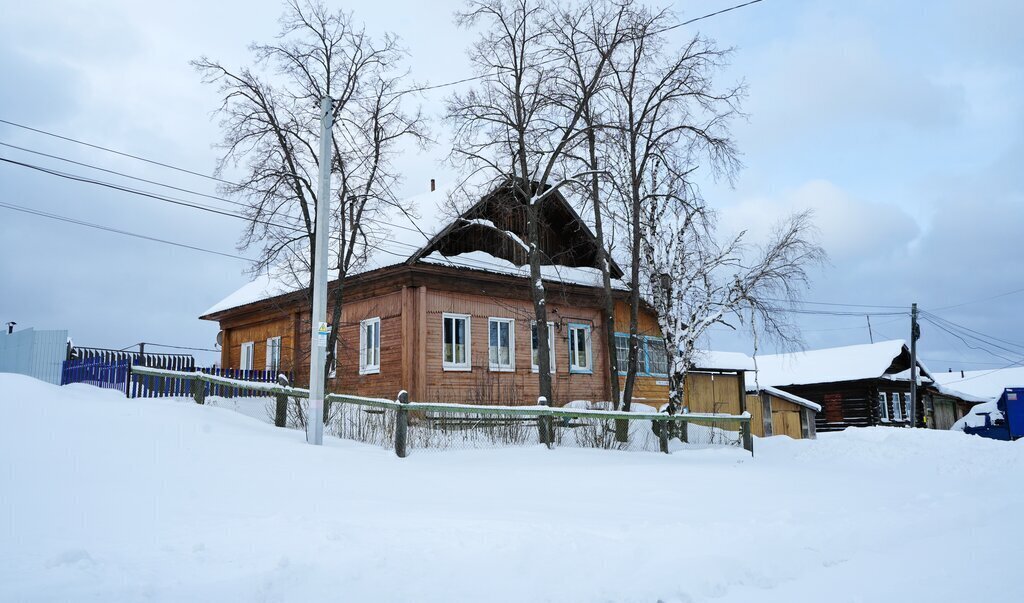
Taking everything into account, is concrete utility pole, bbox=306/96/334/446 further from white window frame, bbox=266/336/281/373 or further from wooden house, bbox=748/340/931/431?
wooden house, bbox=748/340/931/431

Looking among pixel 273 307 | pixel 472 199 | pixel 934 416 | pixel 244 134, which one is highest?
pixel 244 134

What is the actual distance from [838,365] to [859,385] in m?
2.92

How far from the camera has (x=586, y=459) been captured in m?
13.2

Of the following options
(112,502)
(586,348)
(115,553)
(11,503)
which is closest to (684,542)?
(115,553)

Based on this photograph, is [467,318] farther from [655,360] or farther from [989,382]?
[989,382]

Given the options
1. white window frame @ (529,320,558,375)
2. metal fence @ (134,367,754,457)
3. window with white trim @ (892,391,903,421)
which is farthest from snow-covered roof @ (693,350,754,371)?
window with white trim @ (892,391,903,421)

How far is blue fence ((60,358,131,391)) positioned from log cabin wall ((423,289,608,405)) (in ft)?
23.9

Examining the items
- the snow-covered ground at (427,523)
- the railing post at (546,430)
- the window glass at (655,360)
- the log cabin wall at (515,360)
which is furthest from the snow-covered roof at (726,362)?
the snow-covered ground at (427,523)

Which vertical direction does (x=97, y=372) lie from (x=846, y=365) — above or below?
below

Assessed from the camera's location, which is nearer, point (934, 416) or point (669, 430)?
point (669, 430)

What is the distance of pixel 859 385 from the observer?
40.9 m

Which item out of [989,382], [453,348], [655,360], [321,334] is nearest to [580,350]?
[655,360]

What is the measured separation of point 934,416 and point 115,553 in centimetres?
5221

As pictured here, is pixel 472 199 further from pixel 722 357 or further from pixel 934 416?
pixel 934 416
